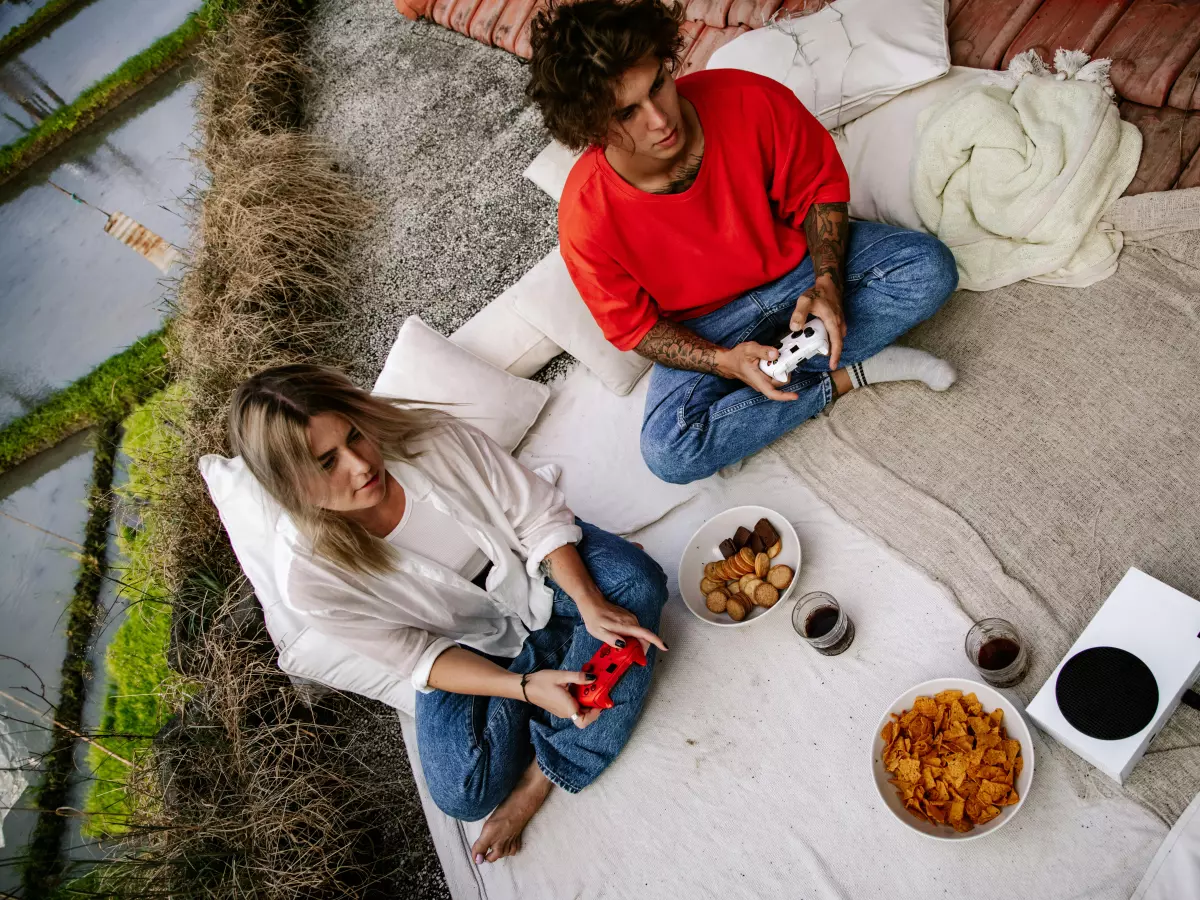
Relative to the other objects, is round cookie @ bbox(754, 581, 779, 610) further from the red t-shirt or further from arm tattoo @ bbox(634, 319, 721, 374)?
the red t-shirt


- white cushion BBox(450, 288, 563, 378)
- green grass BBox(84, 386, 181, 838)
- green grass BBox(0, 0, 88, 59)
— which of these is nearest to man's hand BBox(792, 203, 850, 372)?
white cushion BBox(450, 288, 563, 378)

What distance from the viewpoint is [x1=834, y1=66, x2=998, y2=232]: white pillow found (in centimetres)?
207

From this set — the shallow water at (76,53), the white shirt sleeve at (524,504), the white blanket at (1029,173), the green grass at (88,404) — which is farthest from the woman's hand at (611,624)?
the shallow water at (76,53)

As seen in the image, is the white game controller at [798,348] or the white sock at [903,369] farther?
the white sock at [903,369]

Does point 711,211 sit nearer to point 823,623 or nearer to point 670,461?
point 670,461

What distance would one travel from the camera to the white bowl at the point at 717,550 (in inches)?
68.2

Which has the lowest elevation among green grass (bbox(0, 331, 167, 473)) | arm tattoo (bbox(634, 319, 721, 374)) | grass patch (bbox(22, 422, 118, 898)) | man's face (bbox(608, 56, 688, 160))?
grass patch (bbox(22, 422, 118, 898))

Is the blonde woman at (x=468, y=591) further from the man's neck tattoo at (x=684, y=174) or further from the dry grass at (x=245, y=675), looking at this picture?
the man's neck tattoo at (x=684, y=174)

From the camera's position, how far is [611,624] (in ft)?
5.13

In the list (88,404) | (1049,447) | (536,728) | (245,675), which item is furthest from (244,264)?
(1049,447)

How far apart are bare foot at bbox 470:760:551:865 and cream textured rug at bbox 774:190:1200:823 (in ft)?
2.96

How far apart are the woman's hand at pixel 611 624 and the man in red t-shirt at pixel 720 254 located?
1.49 ft

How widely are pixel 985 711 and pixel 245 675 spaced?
5.56 feet

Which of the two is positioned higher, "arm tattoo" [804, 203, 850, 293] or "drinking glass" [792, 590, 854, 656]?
"arm tattoo" [804, 203, 850, 293]
